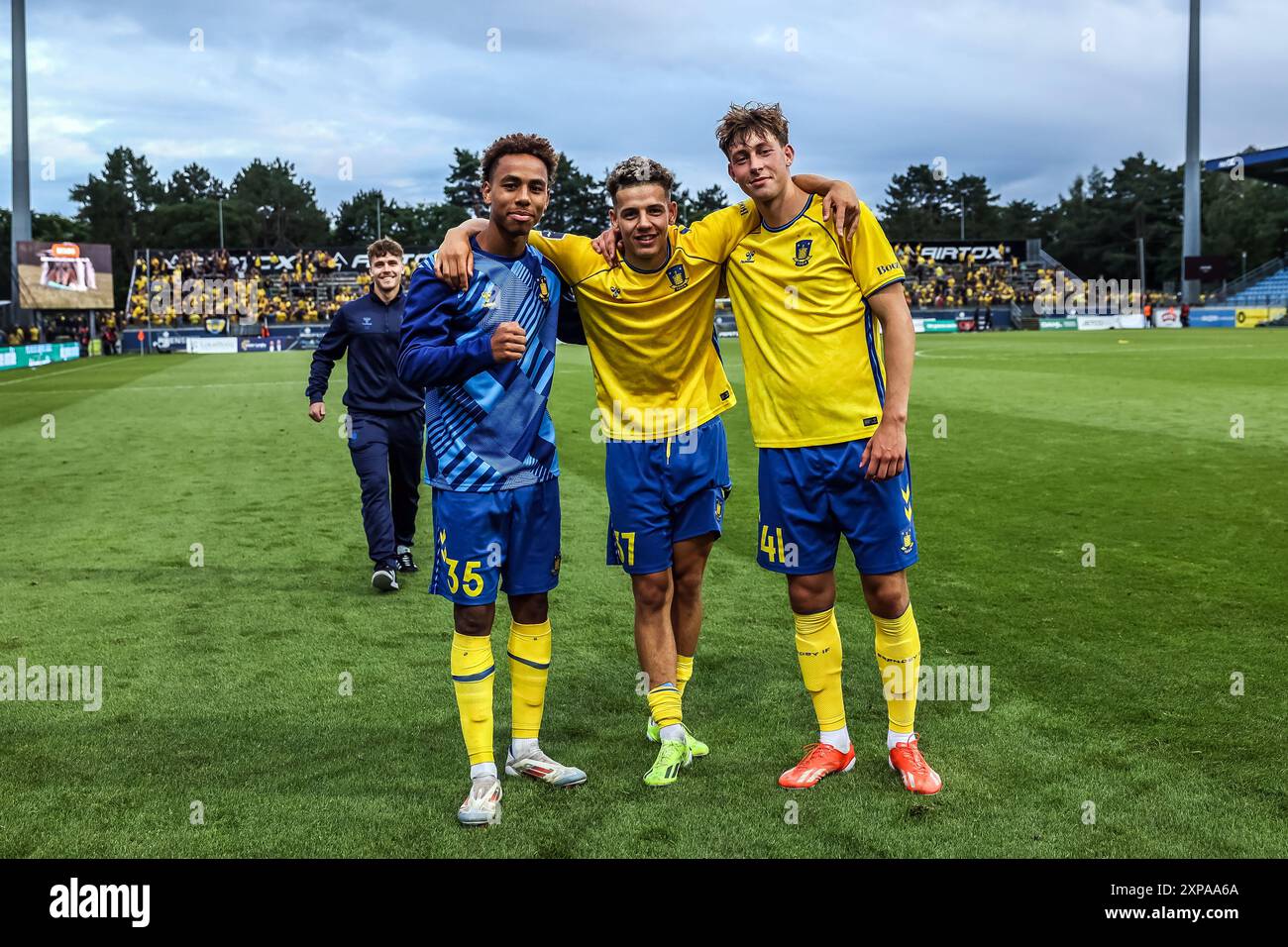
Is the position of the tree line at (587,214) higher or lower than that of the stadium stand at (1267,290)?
higher

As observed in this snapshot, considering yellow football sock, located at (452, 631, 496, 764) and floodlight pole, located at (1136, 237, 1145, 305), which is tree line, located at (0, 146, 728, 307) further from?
yellow football sock, located at (452, 631, 496, 764)

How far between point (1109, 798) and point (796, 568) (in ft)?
4.28

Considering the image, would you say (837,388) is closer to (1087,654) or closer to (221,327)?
(1087,654)

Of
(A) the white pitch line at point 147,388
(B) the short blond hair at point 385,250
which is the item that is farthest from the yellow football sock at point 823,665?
(A) the white pitch line at point 147,388

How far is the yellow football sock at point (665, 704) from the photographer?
412 centimetres

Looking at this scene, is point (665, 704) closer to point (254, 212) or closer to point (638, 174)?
point (638, 174)

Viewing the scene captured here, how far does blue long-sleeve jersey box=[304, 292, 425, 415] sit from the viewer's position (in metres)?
7.17

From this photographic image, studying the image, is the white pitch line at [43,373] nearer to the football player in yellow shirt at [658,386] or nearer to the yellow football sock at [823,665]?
the football player in yellow shirt at [658,386]

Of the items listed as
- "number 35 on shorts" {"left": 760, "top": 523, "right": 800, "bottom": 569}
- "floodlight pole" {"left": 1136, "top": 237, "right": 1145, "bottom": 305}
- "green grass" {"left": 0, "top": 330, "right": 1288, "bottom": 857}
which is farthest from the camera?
"floodlight pole" {"left": 1136, "top": 237, "right": 1145, "bottom": 305}

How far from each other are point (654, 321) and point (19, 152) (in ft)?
170

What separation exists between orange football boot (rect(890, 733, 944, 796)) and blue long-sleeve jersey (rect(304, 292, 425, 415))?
424cm

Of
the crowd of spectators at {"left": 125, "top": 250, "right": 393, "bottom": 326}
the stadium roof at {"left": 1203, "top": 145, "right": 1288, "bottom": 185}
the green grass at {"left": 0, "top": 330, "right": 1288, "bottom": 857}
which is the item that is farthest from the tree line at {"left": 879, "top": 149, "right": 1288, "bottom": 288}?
the green grass at {"left": 0, "top": 330, "right": 1288, "bottom": 857}
